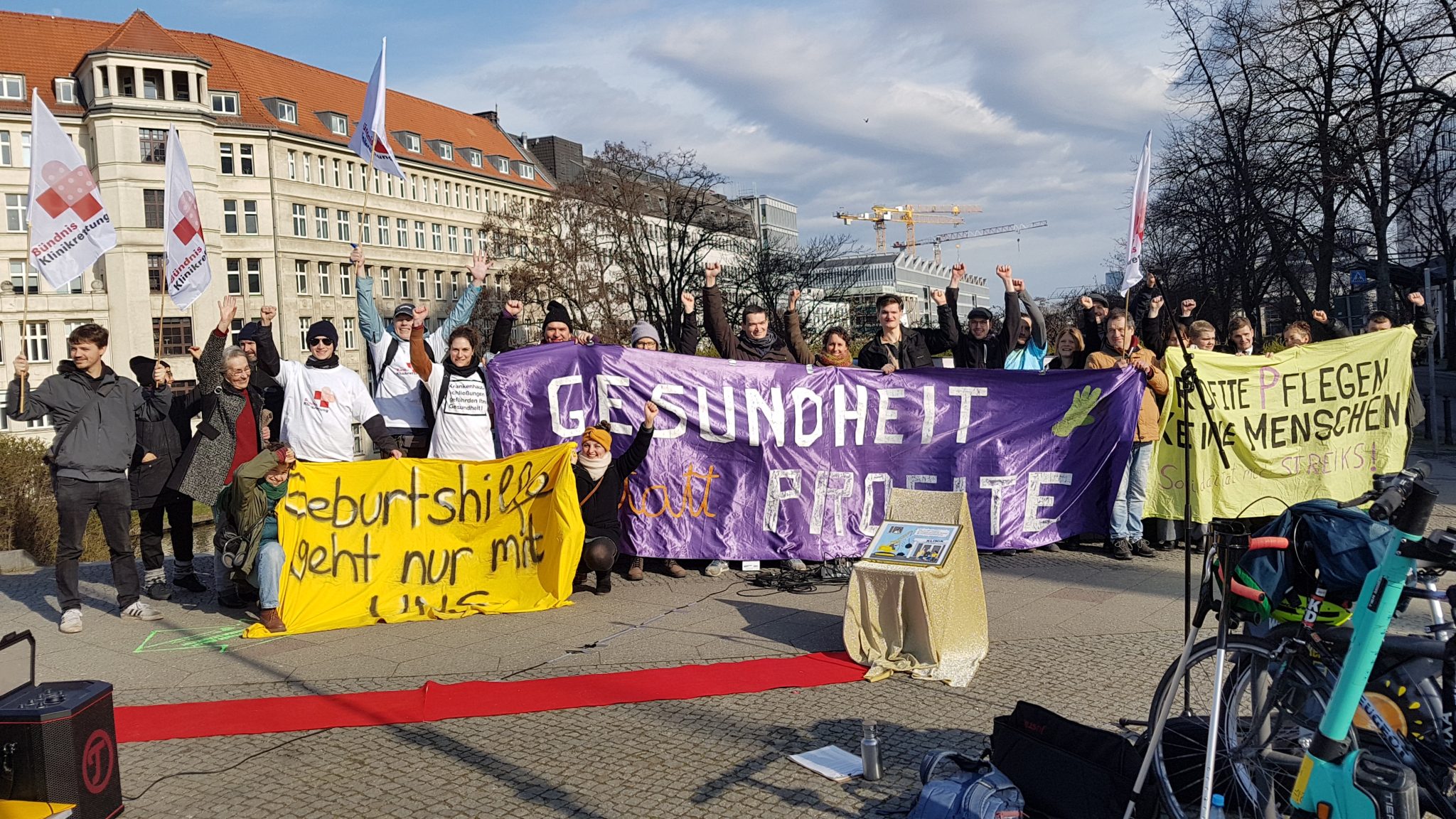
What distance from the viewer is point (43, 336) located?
56500mm

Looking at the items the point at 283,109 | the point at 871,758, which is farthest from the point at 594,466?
the point at 283,109

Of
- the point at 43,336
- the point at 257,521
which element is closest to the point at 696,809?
the point at 257,521

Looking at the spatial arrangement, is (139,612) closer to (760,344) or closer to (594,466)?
(594,466)

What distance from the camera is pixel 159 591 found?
8.79 meters

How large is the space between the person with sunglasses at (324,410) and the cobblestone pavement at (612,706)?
4.62 ft

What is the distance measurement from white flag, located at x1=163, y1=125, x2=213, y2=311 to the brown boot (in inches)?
170

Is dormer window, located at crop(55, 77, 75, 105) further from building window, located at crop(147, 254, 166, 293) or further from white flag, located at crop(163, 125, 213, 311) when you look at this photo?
white flag, located at crop(163, 125, 213, 311)

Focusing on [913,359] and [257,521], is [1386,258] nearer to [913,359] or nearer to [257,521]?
[913,359]

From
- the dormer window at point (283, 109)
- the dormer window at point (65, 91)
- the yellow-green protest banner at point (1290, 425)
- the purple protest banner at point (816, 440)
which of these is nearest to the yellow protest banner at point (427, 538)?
the purple protest banner at point (816, 440)

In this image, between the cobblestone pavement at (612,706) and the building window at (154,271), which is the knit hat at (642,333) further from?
the building window at (154,271)

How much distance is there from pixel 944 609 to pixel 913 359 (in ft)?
14.2

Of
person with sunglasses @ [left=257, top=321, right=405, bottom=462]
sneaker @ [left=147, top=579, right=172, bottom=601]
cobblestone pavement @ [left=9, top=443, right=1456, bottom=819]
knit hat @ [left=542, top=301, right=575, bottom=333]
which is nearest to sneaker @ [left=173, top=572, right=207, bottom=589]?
sneaker @ [left=147, top=579, right=172, bottom=601]

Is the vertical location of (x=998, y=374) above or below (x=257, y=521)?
above

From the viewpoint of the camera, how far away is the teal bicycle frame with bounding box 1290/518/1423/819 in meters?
3.04
